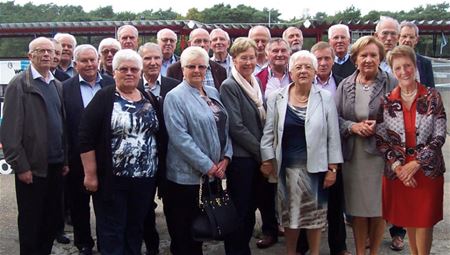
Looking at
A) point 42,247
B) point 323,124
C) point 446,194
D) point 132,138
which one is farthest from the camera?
point 446,194

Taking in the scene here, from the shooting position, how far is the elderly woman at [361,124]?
4.18m

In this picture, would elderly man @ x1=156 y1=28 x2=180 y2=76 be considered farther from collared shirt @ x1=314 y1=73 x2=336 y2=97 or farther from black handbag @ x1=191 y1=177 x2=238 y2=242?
black handbag @ x1=191 y1=177 x2=238 y2=242

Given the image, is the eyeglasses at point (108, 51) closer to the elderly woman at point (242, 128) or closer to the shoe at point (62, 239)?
the elderly woman at point (242, 128)

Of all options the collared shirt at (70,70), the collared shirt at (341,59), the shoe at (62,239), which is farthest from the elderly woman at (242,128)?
the collared shirt at (70,70)

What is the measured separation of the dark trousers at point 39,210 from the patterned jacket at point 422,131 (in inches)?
108

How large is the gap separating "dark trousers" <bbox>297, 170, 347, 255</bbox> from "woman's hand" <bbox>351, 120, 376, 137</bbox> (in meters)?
0.60

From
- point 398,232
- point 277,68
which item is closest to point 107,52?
point 277,68

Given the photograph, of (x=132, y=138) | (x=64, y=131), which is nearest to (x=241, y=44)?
(x=132, y=138)

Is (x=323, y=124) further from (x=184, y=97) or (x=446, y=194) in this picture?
(x=446, y=194)

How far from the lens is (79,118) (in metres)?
4.48

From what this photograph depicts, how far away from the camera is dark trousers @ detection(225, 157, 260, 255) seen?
421 centimetres

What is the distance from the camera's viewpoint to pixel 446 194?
6719 millimetres

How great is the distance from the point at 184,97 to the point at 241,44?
2.51 ft

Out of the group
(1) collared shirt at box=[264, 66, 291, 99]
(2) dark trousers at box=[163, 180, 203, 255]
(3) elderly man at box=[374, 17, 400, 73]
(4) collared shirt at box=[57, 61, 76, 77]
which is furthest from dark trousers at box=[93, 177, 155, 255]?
(3) elderly man at box=[374, 17, 400, 73]
